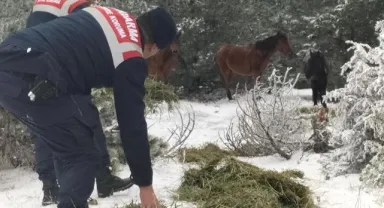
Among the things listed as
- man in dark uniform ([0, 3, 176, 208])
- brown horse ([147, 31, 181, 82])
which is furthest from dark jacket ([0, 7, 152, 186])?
brown horse ([147, 31, 181, 82])

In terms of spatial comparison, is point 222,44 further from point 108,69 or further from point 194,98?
point 108,69

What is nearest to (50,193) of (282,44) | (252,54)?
(252,54)

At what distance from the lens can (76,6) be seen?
363 cm

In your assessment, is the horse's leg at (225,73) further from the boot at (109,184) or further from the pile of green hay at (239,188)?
the boot at (109,184)

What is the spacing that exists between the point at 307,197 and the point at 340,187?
0.58m

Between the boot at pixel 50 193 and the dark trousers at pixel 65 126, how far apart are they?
1.01m

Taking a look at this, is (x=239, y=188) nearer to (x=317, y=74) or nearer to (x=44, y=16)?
(x=44, y=16)

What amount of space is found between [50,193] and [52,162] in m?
0.20

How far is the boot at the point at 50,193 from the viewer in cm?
355

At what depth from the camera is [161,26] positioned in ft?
8.21

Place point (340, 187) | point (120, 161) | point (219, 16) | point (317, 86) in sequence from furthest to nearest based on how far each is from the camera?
1. point (219, 16)
2. point (317, 86)
3. point (120, 161)
4. point (340, 187)

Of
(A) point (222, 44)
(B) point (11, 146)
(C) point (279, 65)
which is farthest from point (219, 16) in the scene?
(B) point (11, 146)

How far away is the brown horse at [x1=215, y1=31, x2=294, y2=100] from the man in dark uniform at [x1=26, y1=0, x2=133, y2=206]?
8.32m

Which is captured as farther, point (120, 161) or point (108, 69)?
point (120, 161)
